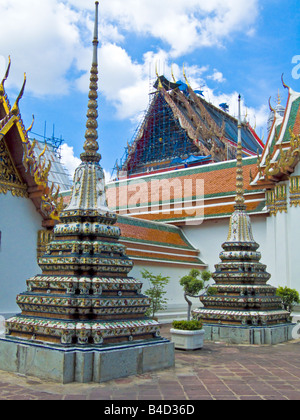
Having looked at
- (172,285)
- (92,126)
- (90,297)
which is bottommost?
(90,297)

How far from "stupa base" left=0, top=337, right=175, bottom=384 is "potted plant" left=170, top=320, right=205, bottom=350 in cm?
225

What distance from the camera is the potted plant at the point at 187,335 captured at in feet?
27.6

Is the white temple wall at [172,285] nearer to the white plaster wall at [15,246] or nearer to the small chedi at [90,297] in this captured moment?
the white plaster wall at [15,246]

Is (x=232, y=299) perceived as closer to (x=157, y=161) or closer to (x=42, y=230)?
(x=42, y=230)

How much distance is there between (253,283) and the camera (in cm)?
1030

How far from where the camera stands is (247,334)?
954 centimetres

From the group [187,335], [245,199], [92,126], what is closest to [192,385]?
[187,335]

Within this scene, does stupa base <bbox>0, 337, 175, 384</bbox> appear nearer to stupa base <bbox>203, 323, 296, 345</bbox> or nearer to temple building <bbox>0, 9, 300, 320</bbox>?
temple building <bbox>0, 9, 300, 320</bbox>

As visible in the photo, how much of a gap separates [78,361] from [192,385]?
1.43 m

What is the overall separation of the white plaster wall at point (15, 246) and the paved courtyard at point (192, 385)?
3634 mm

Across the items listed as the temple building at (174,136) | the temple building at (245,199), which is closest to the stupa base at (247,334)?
the temple building at (245,199)

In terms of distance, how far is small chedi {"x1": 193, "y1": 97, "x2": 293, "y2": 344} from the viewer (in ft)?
31.8

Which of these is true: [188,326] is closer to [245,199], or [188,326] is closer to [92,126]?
[92,126]
